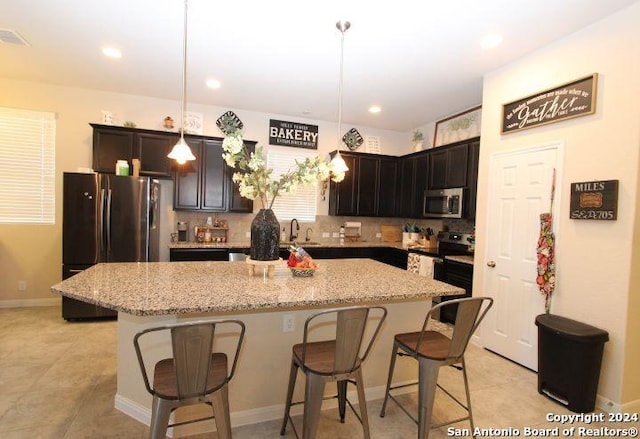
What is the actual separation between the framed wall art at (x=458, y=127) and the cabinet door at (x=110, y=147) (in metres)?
4.37

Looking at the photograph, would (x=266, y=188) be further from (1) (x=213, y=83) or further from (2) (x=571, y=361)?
(2) (x=571, y=361)

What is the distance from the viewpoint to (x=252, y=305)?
5.56 feet

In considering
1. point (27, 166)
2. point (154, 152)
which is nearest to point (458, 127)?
point (154, 152)

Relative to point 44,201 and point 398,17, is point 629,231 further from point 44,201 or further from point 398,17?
point 44,201

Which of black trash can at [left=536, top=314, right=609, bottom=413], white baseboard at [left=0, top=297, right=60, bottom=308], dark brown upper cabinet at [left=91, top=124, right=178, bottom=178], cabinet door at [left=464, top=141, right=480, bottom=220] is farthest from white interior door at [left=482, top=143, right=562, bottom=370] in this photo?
white baseboard at [left=0, top=297, right=60, bottom=308]

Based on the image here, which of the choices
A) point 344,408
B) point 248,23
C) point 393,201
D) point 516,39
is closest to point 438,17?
point 516,39

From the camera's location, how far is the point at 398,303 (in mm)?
2432

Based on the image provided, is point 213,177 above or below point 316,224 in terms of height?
above

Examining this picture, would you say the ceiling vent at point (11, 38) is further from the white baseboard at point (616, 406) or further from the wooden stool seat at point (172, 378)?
the white baseboard at point (616, 406)

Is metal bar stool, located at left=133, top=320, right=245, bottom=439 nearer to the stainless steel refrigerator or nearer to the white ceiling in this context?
the white ceiling

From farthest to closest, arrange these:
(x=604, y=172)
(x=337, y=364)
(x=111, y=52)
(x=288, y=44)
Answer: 1. (x=111, y=52)
2. (x=288, y=44)
3. (x=604, y=172)
4. (x=337, y=364)

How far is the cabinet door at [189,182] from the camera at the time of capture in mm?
4453

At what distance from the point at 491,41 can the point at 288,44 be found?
175 centimetres

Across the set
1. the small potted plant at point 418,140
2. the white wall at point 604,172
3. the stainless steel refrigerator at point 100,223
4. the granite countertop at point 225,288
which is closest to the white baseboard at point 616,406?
the white wall at point 604,172
